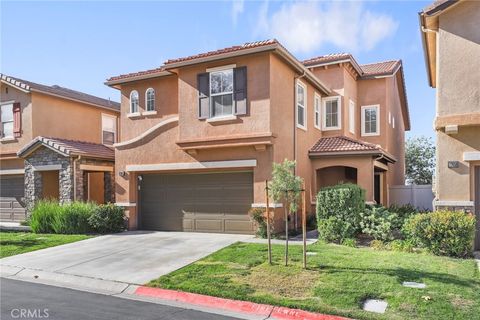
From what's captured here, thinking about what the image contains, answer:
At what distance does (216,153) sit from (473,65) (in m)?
8.60

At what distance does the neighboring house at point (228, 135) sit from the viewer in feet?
45.7

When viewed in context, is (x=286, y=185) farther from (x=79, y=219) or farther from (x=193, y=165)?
(x=79, y=219)

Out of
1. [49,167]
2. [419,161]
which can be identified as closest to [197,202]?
[49,167]

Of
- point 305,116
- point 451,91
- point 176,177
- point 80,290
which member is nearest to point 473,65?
point 451,91

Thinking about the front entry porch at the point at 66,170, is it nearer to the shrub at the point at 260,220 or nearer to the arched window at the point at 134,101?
the arched window at the point at 134,101

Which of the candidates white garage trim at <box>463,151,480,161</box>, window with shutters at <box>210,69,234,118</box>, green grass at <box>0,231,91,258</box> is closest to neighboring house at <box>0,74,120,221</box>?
green grass at <box>0,231,91,258</box>

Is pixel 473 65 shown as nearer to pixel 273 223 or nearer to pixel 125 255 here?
pixel 273 223

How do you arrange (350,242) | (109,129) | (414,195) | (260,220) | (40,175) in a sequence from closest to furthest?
1. (350,242)
2. (260,220)
3. (40,175)
4. (414,195)
5. (109,129)

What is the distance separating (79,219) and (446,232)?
515 inches

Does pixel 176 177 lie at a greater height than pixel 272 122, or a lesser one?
lesser

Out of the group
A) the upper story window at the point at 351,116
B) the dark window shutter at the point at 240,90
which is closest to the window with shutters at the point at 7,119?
the dark window shutter at the point at 240,90

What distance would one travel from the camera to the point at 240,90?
1413cm

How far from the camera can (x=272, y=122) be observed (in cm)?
1374

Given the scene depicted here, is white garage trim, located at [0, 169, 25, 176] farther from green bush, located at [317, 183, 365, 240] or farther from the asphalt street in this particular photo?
green bush, located at [317, 183, 365, 240]
